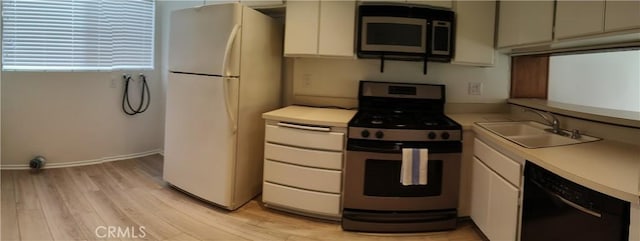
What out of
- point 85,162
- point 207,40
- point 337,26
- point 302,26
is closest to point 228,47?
point 207,40

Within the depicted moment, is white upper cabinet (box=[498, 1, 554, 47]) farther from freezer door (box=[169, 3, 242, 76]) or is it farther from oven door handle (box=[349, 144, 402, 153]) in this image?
freezer door (box=[169, 3, 242, 76])

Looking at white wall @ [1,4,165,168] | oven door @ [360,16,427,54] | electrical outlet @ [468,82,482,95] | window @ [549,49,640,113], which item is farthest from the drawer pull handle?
white wall @ [1,4,165,168]

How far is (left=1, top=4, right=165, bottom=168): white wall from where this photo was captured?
3506mm

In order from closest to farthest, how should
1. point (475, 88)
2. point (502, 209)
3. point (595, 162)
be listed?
point (595, 162) < point (502, 209) < point (475, 88)

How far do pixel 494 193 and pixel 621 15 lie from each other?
1069 millimetres

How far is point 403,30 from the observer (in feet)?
9.20

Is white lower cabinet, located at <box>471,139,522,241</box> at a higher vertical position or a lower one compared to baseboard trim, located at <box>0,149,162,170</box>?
higher

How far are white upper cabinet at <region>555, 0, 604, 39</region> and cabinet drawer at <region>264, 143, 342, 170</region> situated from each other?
1.49 metres

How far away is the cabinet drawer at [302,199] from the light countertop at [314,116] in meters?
0.49

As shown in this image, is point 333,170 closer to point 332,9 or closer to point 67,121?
point 332,9

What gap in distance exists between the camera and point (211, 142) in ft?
9.15

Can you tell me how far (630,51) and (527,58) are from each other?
85cm

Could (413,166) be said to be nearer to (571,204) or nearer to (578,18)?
(571,204)

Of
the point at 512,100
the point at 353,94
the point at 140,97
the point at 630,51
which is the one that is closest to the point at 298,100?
the point at 353,94
